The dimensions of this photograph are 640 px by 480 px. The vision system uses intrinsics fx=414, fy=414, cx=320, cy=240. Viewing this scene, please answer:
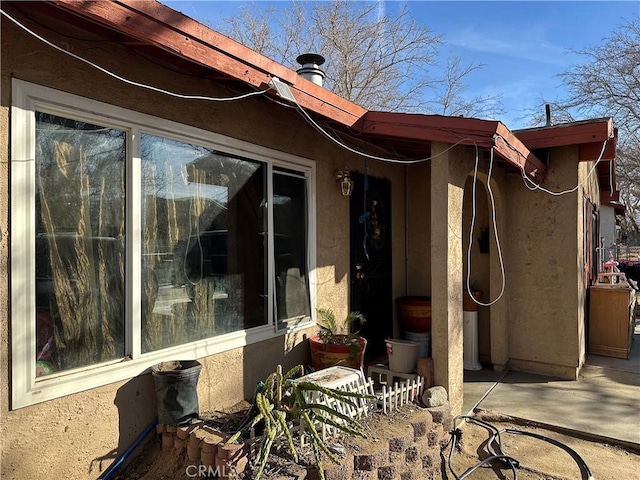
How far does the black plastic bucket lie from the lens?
9.49 feet

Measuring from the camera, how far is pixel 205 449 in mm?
2721

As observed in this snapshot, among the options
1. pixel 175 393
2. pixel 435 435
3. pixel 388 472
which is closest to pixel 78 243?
pixel 175 393

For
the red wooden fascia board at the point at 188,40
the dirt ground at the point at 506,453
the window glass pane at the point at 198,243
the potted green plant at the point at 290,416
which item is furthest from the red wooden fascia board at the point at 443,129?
the dirt ground at the point at 506,453

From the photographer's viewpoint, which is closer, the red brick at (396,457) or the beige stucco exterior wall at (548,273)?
the red brick at (396,457)

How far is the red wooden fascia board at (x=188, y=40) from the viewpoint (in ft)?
6.94

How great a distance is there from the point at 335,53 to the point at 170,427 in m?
13.3

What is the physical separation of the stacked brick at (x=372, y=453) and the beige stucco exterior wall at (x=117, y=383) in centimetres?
41

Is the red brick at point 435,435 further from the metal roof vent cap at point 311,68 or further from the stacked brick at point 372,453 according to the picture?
the metal roof vent cap at point 311,68

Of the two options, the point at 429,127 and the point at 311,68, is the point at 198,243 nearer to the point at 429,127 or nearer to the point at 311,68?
the point at 429,127

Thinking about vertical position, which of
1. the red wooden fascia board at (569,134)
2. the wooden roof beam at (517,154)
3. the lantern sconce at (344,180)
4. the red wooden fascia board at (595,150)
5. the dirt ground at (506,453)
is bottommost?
the dirt ground at (506,453)

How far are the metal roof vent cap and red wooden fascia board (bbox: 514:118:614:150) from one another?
9.44ft

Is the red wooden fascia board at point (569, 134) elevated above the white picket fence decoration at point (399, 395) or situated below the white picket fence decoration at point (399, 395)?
above

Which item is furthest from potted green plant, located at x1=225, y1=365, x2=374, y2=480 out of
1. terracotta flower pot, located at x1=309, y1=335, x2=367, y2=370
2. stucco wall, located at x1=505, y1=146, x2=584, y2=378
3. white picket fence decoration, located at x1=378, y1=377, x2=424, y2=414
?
stucco wall, located at x1=505, y1=146, x2=584, y2=378

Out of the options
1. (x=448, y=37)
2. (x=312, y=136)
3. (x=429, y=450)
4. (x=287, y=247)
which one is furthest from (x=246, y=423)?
(x=448, y=37)
